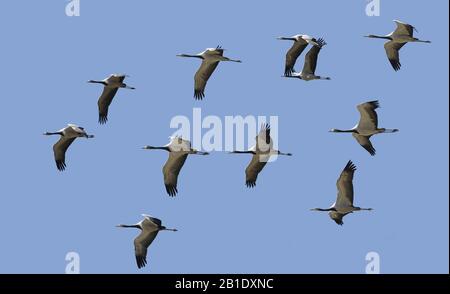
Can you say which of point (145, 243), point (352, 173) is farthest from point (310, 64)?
point (145, 243)

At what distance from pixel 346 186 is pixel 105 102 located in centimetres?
748

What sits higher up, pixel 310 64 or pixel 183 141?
pixel 310 64

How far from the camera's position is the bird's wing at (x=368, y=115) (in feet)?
112

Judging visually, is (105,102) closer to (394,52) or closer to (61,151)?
(61,151)

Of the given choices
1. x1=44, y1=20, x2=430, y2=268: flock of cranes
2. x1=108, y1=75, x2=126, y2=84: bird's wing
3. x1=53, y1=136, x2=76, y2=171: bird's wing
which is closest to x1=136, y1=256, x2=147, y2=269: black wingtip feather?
x1=44, y1=20, x2=430, y2=268: flock of cranes

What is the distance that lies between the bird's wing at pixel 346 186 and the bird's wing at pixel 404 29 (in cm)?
451

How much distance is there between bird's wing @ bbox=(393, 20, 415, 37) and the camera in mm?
36094

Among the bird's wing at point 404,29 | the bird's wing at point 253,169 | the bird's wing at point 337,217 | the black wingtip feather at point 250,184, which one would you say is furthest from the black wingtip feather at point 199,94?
the bird's wing at point 404,29

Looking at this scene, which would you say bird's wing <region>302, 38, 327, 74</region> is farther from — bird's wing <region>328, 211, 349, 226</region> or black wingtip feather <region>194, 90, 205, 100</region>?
bird's wing <region>328, 211, 349, 226</region>

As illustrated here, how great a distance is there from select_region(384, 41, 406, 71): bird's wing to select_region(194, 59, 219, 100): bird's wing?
4.91 m
